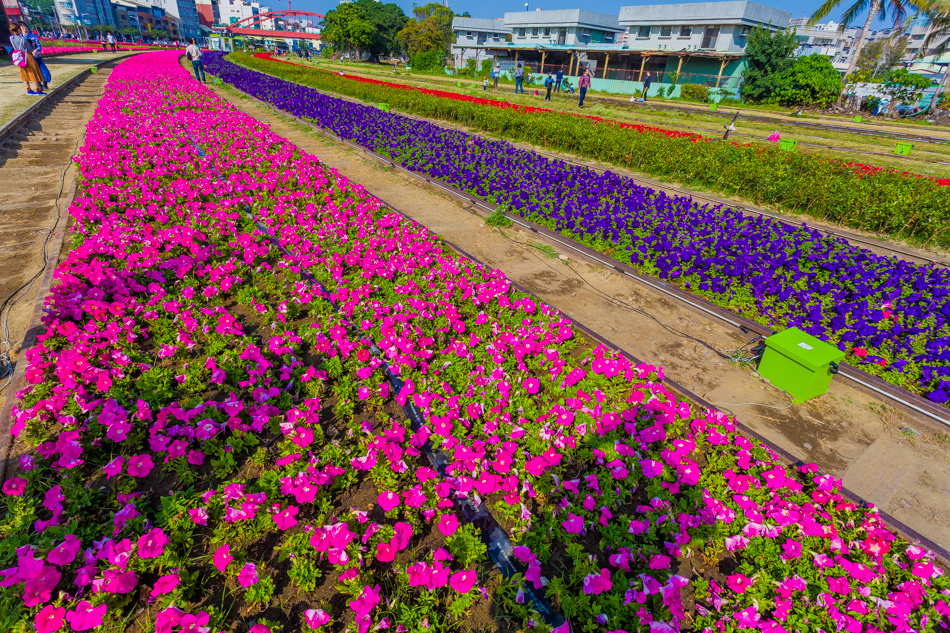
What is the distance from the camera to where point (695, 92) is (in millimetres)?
35531

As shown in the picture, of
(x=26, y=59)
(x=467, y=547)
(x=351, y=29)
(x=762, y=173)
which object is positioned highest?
(x=351, y=29)

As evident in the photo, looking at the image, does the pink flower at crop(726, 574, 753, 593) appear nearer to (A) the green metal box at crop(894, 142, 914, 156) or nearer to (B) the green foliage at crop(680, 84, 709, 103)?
(A) the green metal box at crop(894, 142, 914, 156)

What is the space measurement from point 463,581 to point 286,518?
45.4 inches

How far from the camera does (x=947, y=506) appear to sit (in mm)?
3295

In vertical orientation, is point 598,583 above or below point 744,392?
above

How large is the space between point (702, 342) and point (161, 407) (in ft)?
18.3

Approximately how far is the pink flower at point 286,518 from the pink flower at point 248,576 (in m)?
0.26

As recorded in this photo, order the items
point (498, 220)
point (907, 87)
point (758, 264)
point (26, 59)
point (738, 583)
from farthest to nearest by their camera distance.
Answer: point (907, 87) < point (26, 59) < point (498, 220) < point (758, 264) < point (738, 583)

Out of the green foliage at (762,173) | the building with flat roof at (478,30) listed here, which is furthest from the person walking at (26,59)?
the building with flat roof at (478,30)

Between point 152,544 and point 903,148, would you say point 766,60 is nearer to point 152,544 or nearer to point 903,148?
point 903,148

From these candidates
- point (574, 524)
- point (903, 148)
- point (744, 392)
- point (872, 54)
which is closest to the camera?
point (574, 524)

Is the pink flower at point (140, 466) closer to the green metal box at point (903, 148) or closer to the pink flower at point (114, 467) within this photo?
the pink flower at point (114, 467)

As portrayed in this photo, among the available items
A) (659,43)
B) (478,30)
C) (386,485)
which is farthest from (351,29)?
(386,485)

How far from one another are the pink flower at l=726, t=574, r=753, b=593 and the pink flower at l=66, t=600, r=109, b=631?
3.29 metres
